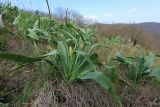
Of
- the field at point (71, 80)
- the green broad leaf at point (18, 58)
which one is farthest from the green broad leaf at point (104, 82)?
the green broad leaf at point (18, 58)

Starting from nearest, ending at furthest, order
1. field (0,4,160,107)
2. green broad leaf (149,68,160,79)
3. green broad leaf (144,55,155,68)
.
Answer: field (0,4,160,107)
green broad leaf (149,68,160,79)
green broad leaf (144,55,155,68)

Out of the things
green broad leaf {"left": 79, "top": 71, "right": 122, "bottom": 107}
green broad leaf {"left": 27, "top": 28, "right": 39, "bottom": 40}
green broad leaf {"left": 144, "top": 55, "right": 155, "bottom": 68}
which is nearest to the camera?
green broad leaf {"left": 79, "top": 71, "right": 122, "bottom": 107}

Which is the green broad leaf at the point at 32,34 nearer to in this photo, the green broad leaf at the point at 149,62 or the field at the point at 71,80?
the field at the point at 71,80

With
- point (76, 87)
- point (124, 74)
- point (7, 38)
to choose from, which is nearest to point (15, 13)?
point (7, 38)

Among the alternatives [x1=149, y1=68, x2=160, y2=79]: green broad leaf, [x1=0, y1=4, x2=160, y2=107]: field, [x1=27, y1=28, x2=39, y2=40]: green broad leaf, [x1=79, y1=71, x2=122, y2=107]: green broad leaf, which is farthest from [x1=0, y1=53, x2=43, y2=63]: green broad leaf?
[x1=149, y1=68, x2=160, y2=79]: green broad leaf

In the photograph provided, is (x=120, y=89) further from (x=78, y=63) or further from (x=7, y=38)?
(x=7, y=38)

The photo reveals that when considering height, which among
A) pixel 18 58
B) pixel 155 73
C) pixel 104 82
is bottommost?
pixel 155 73

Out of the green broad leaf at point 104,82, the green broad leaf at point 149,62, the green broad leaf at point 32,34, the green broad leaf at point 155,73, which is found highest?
the green broad leaf at point 32,34

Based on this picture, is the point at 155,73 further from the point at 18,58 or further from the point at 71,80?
the point at 18,58

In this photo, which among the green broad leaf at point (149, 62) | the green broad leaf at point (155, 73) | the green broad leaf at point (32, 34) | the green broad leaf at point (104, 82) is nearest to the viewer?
the green broad leaf at point (104, 82)

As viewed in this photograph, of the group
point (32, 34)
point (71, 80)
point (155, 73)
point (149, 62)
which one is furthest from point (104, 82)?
point (32, 34)

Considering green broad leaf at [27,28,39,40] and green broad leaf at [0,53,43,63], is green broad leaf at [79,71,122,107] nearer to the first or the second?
green broad leaf at [0,53,43,63]

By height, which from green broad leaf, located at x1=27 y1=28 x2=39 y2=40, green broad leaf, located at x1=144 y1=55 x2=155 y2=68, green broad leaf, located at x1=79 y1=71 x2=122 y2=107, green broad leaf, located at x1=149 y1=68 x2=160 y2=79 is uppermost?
green broad leaf, located at x1=27 y1=28 x2=39 y2=40

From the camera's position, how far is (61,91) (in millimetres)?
3133
